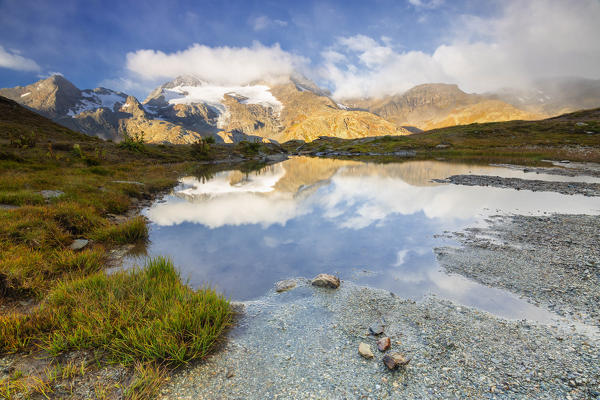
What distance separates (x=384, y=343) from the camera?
640cm

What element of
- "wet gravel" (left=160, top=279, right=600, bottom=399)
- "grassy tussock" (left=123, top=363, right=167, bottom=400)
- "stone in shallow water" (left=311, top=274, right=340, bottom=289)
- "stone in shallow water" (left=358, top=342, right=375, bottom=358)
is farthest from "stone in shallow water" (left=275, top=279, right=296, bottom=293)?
"grassy tussock" (left=123, top=363, right=167, bottom=400)

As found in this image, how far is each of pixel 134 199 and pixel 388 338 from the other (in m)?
26.3

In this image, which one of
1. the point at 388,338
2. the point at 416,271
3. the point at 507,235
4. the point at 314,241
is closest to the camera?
the point at 388,338

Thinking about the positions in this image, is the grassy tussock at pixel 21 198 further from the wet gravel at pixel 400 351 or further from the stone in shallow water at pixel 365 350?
the stone in shallow water at pixel 365 350

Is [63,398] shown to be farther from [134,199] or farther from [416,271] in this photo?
[134,199]

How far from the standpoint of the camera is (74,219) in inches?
557

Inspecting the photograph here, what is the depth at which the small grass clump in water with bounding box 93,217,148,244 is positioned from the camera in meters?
13.8

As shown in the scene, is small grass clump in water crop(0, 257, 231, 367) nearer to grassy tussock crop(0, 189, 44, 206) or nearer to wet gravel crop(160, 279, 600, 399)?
wet gravel crop(160, 279, 600, 399)

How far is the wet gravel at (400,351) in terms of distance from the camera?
514 cm

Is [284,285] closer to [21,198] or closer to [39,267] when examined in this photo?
[39,267]

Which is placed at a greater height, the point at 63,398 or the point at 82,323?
the point at 82,323

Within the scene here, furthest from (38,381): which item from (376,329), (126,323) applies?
(376,329)

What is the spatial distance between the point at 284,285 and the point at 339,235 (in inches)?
281

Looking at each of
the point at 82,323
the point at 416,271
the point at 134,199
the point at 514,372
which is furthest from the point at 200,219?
the point at 514,372
